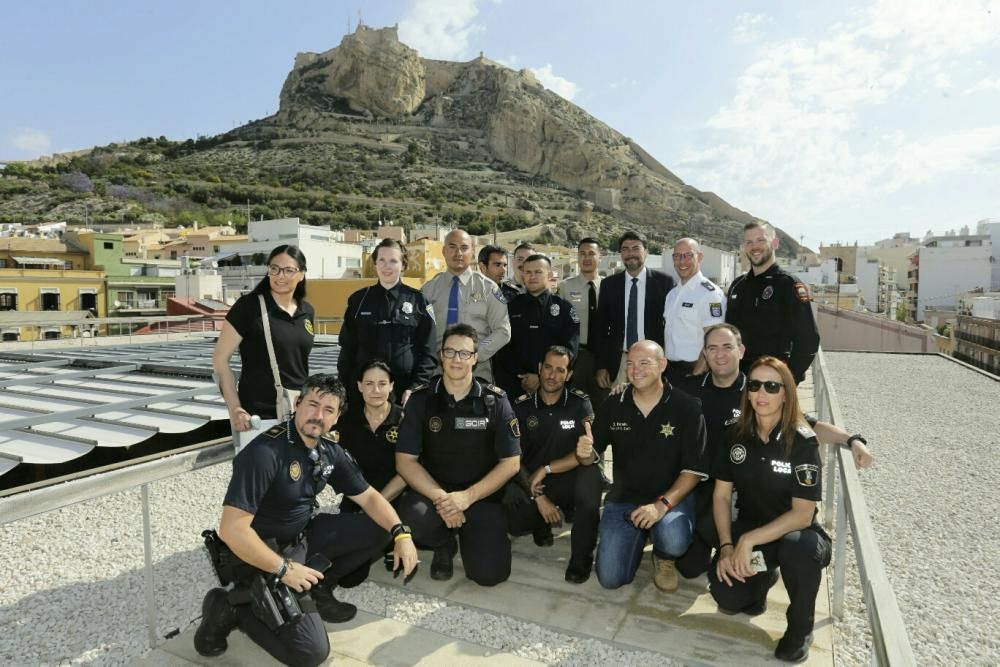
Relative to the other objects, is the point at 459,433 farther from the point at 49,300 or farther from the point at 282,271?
the point at 49,300

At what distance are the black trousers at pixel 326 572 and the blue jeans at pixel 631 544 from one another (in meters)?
1.23

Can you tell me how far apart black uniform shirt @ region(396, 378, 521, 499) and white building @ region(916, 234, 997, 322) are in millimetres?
64573

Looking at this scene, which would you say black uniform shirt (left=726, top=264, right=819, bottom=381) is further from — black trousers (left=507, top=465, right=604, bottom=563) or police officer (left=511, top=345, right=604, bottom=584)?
black trousers (left=507, top=465, right=604, bottom=563)

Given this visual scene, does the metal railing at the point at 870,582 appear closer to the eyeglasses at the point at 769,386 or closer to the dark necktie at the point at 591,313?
the eyeglasses at the point at 769,386

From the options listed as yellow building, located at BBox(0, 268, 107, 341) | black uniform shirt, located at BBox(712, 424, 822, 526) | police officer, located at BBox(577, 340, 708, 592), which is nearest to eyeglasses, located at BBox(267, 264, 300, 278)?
police officer, located at BBox(577, 340, 708, 592)

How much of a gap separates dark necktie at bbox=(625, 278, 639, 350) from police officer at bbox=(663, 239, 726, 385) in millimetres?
372

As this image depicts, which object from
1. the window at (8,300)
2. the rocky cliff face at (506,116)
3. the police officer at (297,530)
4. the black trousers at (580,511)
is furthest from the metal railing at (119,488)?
the rocky cliff face at (506,116)

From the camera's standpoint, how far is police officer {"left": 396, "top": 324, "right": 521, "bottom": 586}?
3.58 m

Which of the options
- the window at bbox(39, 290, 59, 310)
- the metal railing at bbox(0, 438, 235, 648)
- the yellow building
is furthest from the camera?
the window at bbox(39, 290, 59, 310)

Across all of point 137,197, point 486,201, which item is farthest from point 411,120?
point 137,197

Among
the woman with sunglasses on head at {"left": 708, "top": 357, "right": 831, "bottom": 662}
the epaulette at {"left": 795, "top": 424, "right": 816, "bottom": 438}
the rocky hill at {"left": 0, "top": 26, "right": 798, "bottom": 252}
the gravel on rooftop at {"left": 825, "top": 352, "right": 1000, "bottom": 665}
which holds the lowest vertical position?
the gravel on rooftop at {"left": 825, "top": 352, "right": 1000, "bottom": 665}

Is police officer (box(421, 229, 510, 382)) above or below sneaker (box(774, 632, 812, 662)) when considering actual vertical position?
above

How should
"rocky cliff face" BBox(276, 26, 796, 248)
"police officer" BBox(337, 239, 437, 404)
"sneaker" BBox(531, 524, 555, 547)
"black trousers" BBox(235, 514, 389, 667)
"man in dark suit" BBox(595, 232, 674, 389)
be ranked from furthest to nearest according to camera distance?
"rocky cliff face" BBox(276, 26, 796, 248) < "man in dark suit" BBox(595, 232, 674, 389) < "police officer" BBox(337, 239, 437, 404) < "sneaker" BBox(531, 524, 555, 547) < "black trousers" BBox(235, 514, 389, 667)

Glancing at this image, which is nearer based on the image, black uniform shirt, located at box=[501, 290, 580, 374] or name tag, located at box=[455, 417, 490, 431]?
name tag, located at box=[455, 417, 490, 431]
